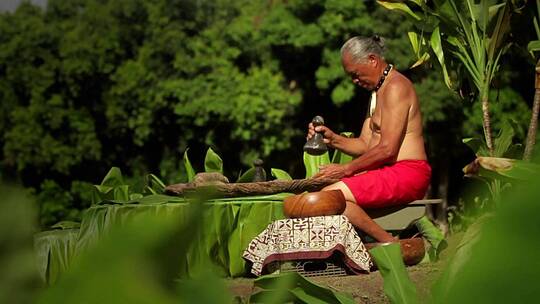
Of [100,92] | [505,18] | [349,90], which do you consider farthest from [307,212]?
[100,92]

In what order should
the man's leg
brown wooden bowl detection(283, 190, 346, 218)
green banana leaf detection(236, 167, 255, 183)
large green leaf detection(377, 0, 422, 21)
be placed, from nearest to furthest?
brown wooden bowl detection(283, 190, 346, 218)
the man's leg
large green leaf detection(377, 0, 422, 21)
green banana leaf detection(236, 167, 255, 183)

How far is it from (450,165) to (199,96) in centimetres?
711

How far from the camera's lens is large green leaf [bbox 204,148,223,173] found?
6.43 metres

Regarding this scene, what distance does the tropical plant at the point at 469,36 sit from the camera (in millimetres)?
5953

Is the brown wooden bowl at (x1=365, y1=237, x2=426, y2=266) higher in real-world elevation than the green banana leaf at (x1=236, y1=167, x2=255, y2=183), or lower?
lower

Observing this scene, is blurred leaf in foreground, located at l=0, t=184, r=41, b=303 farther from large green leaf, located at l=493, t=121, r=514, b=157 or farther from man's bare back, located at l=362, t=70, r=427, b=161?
large green leaf, located at l=493, t=121, r=514, b=157

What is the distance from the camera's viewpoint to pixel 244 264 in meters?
5.42

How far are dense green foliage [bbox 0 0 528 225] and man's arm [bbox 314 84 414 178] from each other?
850 inches

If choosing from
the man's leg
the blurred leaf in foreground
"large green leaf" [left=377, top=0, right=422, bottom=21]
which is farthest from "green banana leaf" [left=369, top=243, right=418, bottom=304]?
"large green leaf" [left=377, top=0, right=422, bottom=21]

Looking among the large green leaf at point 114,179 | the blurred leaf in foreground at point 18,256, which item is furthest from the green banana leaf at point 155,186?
the blurred leaf in foreground at point 18,256

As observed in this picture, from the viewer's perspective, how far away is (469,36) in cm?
607

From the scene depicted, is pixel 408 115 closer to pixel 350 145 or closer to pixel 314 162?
pixel 350 145

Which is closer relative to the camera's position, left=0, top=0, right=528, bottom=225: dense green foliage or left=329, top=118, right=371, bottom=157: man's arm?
left=329, top=118, right=371, bottom=157: man's arm

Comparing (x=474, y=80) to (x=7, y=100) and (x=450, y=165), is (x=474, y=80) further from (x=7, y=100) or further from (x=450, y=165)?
(x=7, y=100)
